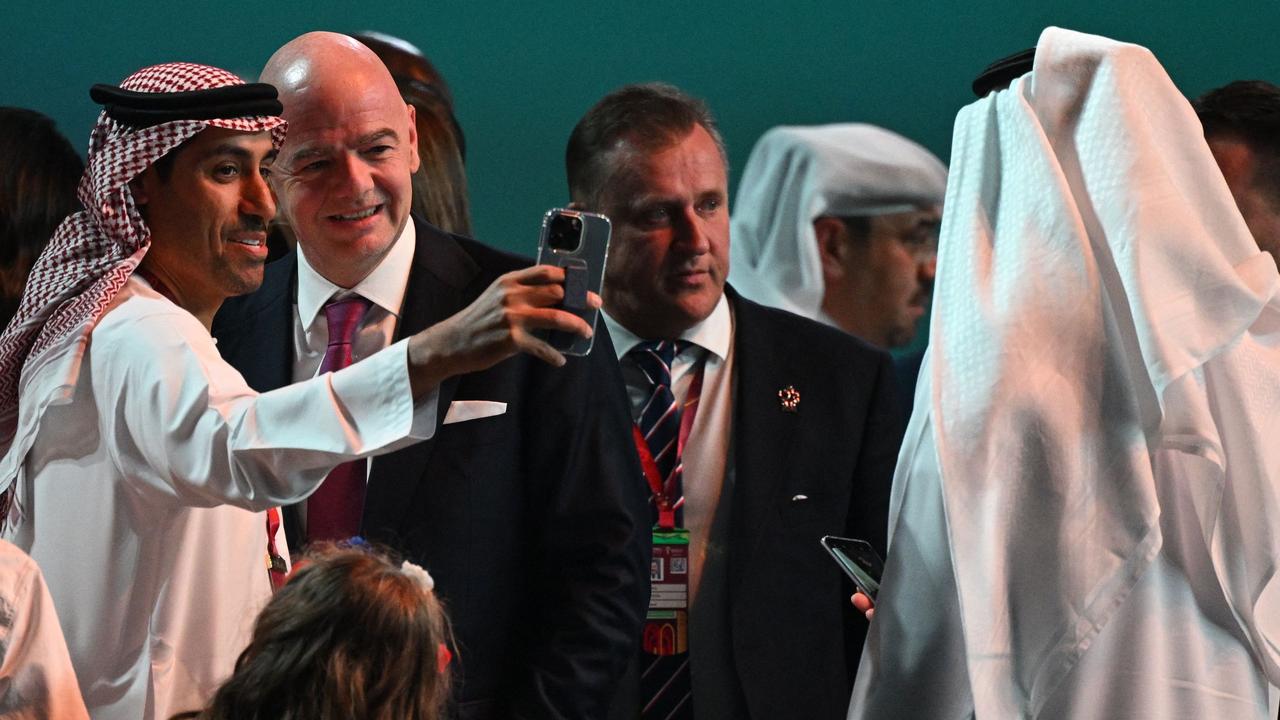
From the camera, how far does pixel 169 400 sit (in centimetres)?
231

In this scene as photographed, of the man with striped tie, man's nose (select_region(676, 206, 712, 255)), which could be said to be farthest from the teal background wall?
man's nose (select_region(676, 206, 712, 255))

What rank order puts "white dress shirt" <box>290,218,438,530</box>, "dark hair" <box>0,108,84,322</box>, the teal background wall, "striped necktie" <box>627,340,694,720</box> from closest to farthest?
1. "white dress shirt" <box>290,218,438,530</box>
2. "striped necktie" <box>627,340,694,720</box>
3. "dark hair" <box>0,108,84,322</box>
4. the teal background wall

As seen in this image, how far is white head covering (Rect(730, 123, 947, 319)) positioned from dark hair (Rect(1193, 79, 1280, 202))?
820 mm

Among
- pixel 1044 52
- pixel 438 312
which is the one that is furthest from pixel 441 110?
pixel 1044 52

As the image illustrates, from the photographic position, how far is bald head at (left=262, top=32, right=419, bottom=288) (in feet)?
10.0

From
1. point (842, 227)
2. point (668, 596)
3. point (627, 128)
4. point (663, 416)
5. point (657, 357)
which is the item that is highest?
point (627, 128)

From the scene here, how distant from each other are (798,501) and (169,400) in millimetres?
1490

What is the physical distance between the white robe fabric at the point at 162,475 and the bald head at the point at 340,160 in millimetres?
588

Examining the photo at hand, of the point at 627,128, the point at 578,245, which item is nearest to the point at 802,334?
the point at 627,128

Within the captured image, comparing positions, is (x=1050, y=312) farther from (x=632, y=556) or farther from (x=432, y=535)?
(x=432, y=535)

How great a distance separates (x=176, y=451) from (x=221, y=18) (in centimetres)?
220

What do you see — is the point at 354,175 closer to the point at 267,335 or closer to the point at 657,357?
the point at 267,335

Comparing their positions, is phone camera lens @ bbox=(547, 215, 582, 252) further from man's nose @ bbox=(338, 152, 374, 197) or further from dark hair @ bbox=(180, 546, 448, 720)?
man's nose @ bbox=(338, 152, 374, 197)

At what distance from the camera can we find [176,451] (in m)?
2.29
